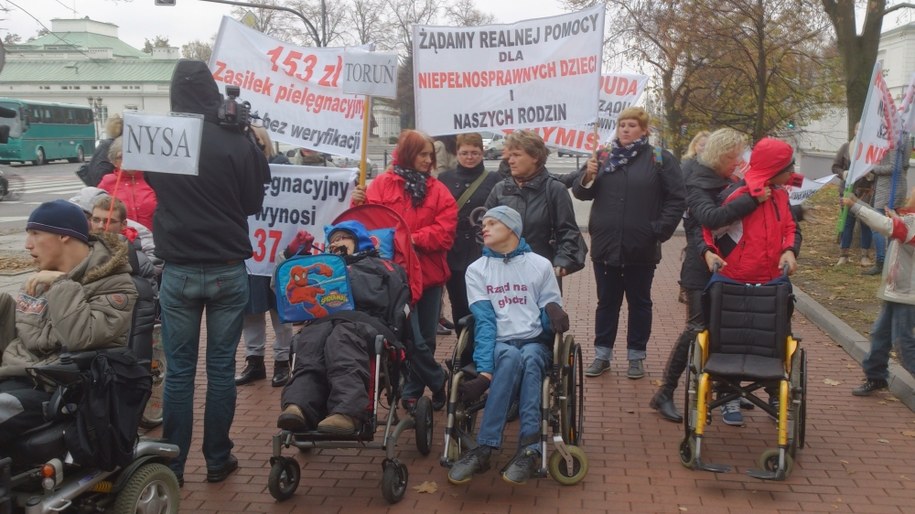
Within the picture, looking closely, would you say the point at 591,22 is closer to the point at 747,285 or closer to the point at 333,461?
the point at 747,285

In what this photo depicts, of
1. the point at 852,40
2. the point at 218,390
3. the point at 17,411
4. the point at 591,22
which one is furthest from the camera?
the point at 852,40

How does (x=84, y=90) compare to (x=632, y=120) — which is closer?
(x=632, y=120)

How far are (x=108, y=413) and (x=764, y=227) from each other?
391cm

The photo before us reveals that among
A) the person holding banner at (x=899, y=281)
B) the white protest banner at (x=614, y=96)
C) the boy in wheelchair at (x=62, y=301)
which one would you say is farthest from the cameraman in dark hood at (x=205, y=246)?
the white protest banner at (x=614, y=96)

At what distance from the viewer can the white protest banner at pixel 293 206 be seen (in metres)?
6.45

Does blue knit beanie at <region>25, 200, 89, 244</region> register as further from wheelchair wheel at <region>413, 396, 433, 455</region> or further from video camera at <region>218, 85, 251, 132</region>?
wheelchair wheel at <region>413, 396, 433, 455</region>

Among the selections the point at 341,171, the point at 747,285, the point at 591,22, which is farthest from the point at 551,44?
the point at 747,285

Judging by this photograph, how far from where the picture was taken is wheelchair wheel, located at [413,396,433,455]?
16.9 ft

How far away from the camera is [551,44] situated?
22.2ft

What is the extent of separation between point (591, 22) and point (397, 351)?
10.5 feet

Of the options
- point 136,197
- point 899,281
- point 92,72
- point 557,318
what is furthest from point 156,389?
point 92,72

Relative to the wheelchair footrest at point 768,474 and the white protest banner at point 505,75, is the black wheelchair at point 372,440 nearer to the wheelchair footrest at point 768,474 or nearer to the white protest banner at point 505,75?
the wheelchair footrest at point 768,474

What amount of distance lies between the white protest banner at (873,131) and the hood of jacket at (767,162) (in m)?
0.66

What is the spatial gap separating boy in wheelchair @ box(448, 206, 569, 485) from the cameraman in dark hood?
135 centimetres
